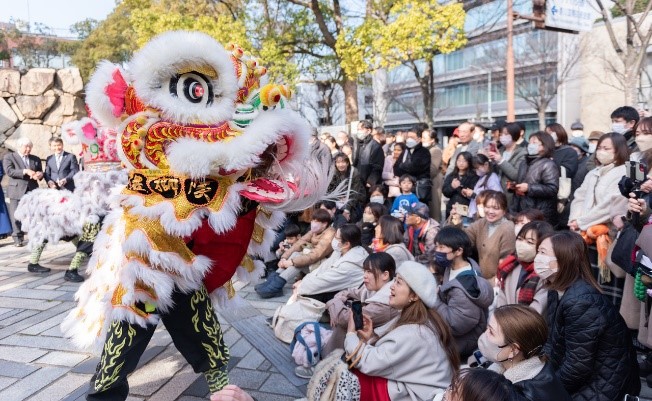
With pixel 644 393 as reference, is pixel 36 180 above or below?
above

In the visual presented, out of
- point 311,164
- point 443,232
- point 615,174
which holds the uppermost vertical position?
point 311,164

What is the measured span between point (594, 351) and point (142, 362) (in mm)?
2859

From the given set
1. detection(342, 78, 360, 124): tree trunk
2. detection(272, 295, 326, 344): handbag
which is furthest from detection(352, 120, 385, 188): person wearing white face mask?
detection(342, 78, 360, 124): tree trunk

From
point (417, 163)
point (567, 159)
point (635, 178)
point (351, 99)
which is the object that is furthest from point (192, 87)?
point (351, 99)

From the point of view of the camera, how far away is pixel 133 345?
2.46 meters

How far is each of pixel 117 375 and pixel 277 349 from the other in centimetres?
162

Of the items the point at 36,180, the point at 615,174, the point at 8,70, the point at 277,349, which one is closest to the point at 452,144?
the point at 615,174

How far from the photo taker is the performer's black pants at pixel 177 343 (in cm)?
243

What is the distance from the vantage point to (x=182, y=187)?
2.42m

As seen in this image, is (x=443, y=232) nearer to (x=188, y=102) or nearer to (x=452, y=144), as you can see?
(x=188, y=102)

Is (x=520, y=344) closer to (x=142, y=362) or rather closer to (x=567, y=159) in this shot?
(x=142, y=362)

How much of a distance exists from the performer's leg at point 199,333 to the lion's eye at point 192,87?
0.95m

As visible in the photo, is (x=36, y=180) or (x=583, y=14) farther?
(x=583, y=14)

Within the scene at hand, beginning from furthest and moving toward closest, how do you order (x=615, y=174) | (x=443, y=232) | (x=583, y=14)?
(x=583, y=14) → (x=615, y=174) → (x=443, y=232)
